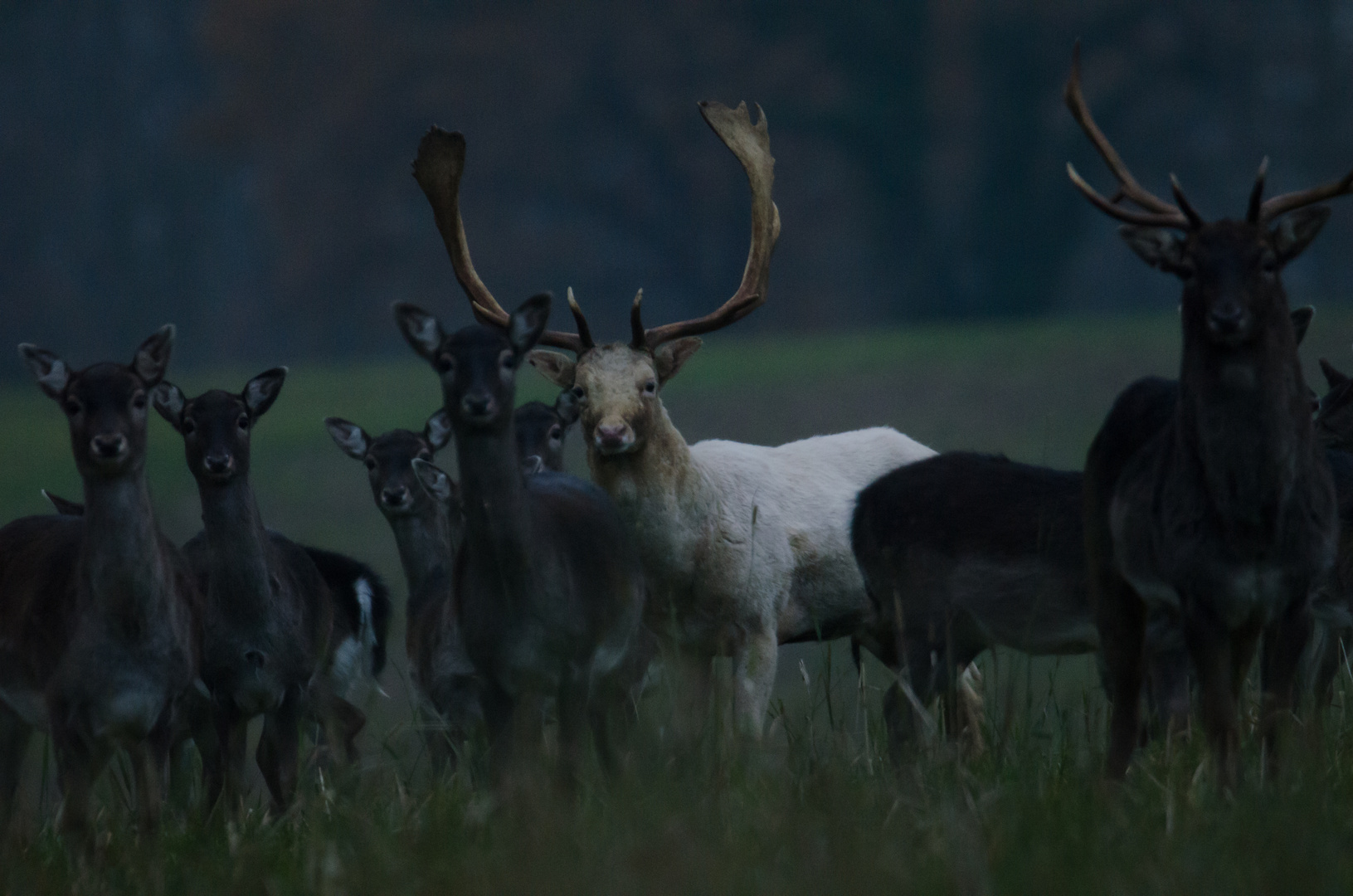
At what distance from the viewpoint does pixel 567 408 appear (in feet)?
25.2

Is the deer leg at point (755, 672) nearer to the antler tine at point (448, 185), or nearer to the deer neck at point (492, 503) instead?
the antler tine at point (448, 185)

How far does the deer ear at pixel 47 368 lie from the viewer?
580cm

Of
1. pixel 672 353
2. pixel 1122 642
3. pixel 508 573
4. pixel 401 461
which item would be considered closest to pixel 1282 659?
pixel 1122 642

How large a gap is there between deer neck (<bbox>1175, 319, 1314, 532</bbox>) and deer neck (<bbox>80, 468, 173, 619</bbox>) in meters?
3.17

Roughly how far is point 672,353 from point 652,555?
0.89m

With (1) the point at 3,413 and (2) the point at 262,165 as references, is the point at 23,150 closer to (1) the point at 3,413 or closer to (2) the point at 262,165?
(2) the point at 262,165

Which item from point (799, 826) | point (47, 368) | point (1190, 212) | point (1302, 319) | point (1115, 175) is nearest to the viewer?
point (799, 826)

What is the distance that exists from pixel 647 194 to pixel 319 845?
95.2 ft

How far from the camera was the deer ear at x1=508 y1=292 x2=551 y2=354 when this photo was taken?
5711mm

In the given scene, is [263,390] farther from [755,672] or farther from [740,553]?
[755,672]

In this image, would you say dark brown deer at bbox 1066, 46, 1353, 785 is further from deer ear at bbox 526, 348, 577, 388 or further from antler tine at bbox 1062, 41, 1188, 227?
deer ear at bbox 526, 348, 577, 388

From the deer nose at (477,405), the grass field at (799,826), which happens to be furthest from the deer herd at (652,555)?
the grass field at (799,826)

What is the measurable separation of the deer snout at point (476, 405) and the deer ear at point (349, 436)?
2739 millimetres

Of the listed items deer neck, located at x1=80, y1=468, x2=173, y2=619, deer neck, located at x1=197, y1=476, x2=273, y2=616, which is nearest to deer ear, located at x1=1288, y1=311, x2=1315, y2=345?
deer neck, located at x1=197, y1=476, x2=273, y2=616
